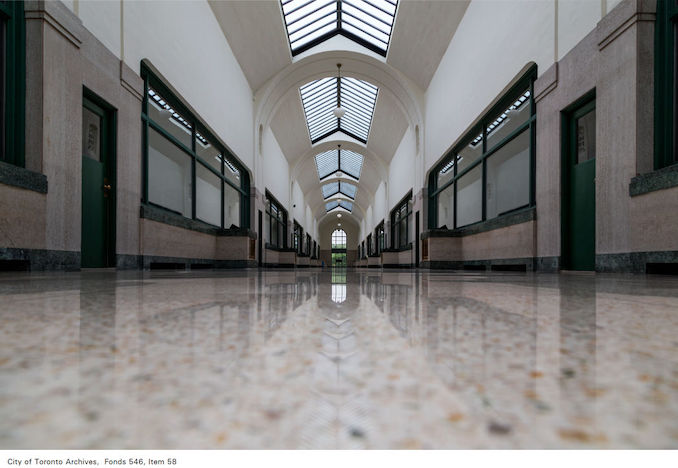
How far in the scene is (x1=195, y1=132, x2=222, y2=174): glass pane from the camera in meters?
10.1

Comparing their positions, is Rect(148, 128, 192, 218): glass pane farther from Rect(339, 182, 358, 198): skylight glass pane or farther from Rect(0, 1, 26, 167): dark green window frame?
Rect(339, 182, 358, 198): skylight glass pane

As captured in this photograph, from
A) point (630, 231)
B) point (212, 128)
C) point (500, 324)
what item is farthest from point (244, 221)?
point (500, 324)

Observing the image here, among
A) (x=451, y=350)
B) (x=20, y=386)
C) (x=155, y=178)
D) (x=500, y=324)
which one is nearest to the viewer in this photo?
(x=20, y=386)

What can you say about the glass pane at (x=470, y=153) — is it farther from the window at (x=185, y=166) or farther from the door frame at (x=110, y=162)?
the door frame at (x=110, y=162)

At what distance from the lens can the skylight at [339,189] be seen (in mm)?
34069

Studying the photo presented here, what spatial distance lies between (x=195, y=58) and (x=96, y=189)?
4.90 metres

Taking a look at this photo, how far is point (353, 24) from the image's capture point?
13273 mm

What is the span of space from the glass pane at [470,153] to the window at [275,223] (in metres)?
8.91

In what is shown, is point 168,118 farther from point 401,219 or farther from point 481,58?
point 401,219

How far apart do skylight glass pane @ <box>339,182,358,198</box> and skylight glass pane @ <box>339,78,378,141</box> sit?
11894mm

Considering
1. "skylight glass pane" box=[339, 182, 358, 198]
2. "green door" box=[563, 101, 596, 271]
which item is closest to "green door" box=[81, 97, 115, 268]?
"green door" box=[563, 101, 596, 271]

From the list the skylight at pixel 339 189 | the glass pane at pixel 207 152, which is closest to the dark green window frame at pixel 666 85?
the glass pane at pixel 207 152
